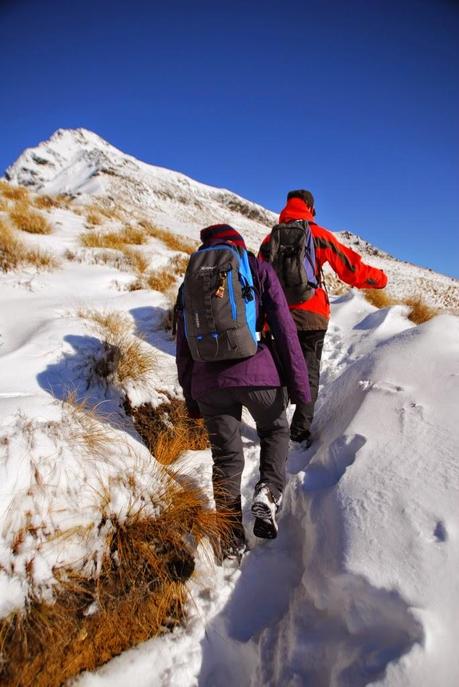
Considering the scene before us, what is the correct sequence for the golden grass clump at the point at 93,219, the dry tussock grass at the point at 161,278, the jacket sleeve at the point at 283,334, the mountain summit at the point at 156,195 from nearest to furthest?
the jacket sleeve at the point at 283,334 → the dry tussock grass at the point at 161,278 → the golden grass clump at the point at 93,219 → the mountain summit at the point at 156,195

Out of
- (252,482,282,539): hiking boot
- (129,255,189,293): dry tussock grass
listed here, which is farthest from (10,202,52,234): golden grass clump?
(252,482,282,539): hiking boot

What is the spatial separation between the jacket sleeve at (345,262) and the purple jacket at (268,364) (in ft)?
3.39

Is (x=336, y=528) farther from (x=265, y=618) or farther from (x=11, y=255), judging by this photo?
(x=11, y=255)

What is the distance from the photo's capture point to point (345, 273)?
115 inches

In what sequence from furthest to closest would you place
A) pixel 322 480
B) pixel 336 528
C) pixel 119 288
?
pixel 119 288 < pixel 322 480 < pixel 336 528

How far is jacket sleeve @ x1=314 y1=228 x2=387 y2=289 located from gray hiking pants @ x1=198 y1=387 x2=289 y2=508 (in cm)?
138

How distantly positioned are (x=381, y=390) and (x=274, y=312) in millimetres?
1133

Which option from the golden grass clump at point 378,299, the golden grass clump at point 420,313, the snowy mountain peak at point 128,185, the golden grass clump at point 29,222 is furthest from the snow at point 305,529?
the snowy mountain peak at point 128,185

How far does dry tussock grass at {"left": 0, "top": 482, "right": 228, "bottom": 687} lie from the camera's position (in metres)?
1.30

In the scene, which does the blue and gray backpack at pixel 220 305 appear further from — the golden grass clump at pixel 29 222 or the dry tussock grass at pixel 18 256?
the golden grass clump at pixel 29 222

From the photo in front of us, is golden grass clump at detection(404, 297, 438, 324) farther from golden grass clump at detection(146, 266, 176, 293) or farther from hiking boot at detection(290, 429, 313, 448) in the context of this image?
golden grass clump at detection(146, 266, 176, 293)

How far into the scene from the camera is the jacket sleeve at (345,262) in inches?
114

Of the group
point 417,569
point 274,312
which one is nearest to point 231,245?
point 274,312

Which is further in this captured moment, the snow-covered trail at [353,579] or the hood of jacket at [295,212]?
the hood of jacket at [295,212]
